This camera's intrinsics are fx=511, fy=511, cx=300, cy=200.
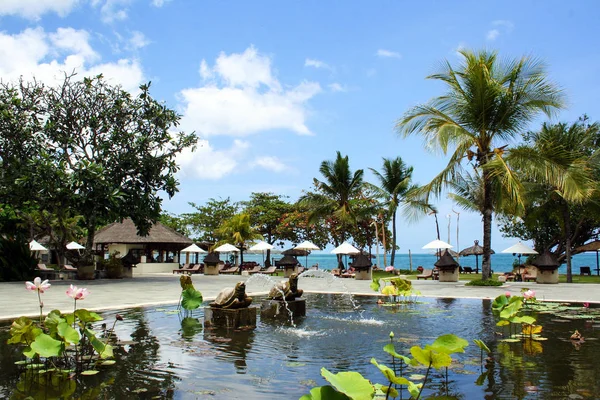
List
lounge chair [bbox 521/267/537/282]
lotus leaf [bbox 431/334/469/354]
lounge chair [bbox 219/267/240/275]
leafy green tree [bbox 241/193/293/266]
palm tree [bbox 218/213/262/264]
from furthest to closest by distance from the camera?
leafy green tree [bbox 241/193/293/266]
palm tree [bbox 218/213/262/264]
lounge chair [bbox 219/267/240/275]
lounge chair [bbox 521/267/537/282]
lotus leaf [bbox 431/334/469/354]

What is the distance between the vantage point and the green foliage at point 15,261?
2159cm

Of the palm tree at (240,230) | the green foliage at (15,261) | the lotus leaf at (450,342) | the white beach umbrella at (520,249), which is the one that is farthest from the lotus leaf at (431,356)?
the palm tree at (240,230)

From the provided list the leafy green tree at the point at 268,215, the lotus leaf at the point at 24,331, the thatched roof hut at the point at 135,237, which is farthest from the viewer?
the leafy green tree at the point at 268,215

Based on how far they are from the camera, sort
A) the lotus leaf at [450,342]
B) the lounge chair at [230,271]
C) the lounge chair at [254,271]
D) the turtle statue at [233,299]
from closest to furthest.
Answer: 1. the lotus leaf at [450,342]
2. the turtle statue at [233,299]
3. the lounge chair at [254,271]
4. the lounge chair at [230,271]

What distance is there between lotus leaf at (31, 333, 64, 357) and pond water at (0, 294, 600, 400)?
1.45ft

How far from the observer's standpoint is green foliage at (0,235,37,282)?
21.6m

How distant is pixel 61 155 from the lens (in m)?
22.3

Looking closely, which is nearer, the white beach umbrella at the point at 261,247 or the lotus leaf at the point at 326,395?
the lotus leaf at the point at 326,395

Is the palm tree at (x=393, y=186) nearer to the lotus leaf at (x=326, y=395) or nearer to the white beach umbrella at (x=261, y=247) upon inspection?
the white beach umbrella at (x=261, y=247)

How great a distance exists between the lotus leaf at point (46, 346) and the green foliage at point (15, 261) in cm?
1940

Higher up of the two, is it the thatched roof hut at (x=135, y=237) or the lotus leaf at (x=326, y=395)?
the thatched roof hut at (x=135, y=237)

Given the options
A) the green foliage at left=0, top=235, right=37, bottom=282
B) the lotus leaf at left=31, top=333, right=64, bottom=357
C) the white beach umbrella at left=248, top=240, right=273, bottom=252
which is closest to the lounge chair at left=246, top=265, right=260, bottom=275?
the white beach umbrella at left=248, top=240, right=273, bottom=252

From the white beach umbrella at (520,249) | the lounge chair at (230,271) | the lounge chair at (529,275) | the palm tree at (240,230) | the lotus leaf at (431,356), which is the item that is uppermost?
the palm tree at (240,230)

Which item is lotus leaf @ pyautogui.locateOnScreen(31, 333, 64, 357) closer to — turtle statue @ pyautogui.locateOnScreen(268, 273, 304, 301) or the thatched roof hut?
turtle statue @ pyautogui.locateOnScreen(268, 273, 304, 301)
